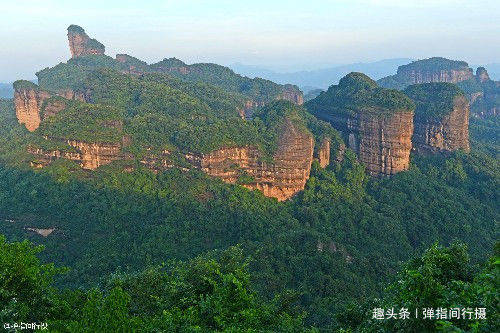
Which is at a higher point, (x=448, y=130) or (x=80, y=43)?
(x=80, y=43)

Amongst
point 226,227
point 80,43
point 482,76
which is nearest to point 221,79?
point 80,43

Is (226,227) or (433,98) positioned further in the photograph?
(433,98)

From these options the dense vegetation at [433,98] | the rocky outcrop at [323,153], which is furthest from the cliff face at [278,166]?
the dense vegetation at [433,98]

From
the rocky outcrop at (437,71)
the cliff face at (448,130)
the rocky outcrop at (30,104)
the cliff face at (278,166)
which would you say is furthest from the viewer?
the rocky outcrop at (437,71)

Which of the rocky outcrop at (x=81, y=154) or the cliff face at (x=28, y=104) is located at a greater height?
the cliff face at (x=28, y=104)

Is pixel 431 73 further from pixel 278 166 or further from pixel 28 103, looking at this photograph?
pixel 28 103

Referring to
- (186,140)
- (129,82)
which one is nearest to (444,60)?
(129,82)

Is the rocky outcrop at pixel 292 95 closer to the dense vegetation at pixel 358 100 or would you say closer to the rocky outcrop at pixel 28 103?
the dense vegetation at pixel 358 100
